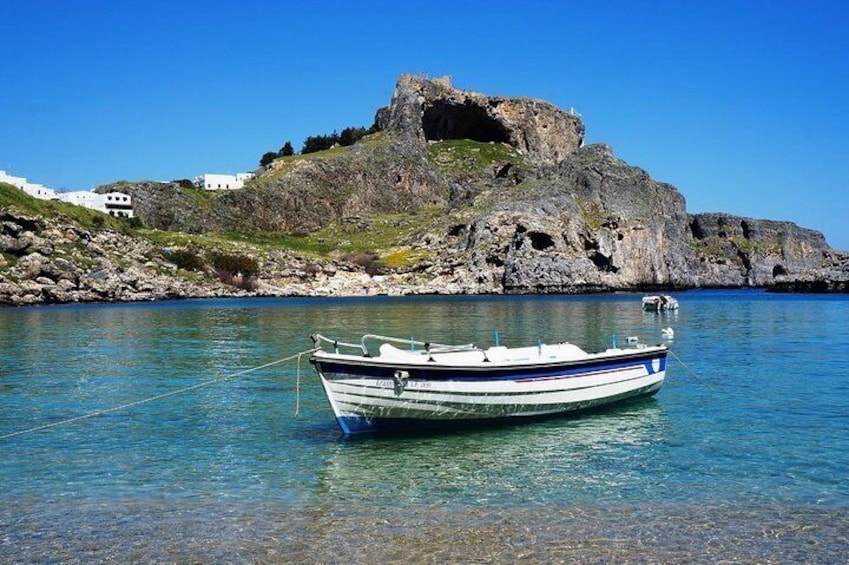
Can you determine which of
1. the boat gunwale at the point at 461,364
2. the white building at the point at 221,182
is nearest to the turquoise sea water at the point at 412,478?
the boat gunwale at the point at 461,364

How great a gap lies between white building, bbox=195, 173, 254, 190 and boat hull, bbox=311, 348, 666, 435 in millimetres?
166541

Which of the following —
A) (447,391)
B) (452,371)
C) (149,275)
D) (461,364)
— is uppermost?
(149,275)

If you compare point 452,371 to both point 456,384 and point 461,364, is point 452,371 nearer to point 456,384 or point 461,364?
point 461,364

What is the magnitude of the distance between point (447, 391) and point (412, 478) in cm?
399

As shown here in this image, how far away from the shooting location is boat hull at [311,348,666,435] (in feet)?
63.9

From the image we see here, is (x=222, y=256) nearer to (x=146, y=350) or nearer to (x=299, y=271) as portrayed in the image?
(x=299, y=271)

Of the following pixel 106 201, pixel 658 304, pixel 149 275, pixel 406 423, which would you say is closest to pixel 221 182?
pixel 106 201

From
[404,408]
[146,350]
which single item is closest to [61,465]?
[404,408]

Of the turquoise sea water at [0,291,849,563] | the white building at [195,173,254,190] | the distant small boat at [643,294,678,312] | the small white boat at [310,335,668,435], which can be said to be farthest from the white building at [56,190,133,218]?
the small white boat at [310,335,668,435]

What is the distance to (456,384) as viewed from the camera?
66.8ft

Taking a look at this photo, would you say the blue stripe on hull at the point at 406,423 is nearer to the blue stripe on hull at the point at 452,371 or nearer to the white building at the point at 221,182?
the blue stripe on hull at the point at 452,371

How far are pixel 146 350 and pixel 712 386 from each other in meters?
30.8

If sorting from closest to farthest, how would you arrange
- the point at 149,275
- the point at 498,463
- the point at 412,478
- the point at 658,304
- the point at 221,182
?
the point at 412,478
the point at 498,463
the point at 658,304
the point at 149,275
the point at 221,182

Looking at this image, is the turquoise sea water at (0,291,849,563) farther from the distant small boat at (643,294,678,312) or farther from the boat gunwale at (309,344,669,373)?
the distant small boat at (643,294,678,312)
